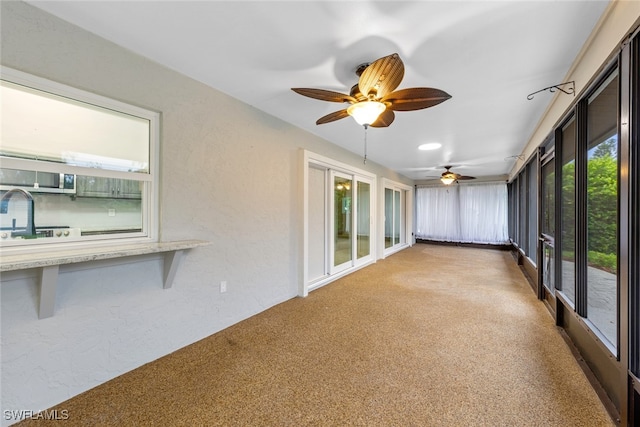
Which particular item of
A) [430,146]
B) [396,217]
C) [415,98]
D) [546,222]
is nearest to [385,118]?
[415,98]

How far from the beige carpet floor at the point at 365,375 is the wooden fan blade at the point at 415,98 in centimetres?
208

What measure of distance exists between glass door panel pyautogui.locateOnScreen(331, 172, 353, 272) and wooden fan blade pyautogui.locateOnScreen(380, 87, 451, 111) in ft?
7.67

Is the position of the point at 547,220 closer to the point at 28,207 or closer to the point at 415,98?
the point at 415,98

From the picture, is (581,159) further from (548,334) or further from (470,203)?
(470,203)

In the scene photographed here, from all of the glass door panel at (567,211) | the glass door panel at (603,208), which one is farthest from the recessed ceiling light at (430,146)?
the glass door panel at (603,208)

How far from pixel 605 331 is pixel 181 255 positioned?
3301 millimetres

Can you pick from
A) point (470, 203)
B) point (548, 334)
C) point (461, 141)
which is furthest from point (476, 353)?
point (470, 203)

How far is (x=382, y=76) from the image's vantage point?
Answer: 1.64 meters

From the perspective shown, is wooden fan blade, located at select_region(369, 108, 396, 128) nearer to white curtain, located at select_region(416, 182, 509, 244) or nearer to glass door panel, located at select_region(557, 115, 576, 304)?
glass door panel, located at select_region(557, 115, 576, 304)

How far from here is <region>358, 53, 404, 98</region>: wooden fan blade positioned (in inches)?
59.4

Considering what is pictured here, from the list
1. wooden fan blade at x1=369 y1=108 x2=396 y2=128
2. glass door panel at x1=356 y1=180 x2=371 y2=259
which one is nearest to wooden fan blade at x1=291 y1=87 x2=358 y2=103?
wooden fan blade at x1=369 y1=108 x2=396 y2=128

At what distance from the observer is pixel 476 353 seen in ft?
7.04

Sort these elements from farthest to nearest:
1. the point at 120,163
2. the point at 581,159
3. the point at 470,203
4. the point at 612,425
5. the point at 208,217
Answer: the point at 470,203 → the point at 208,217 → the point at 581,159 → the point at 120,163 → the point at 612,425

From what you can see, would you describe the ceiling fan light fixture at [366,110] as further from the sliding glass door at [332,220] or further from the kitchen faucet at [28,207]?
the kitchen faucet at [28,207]
